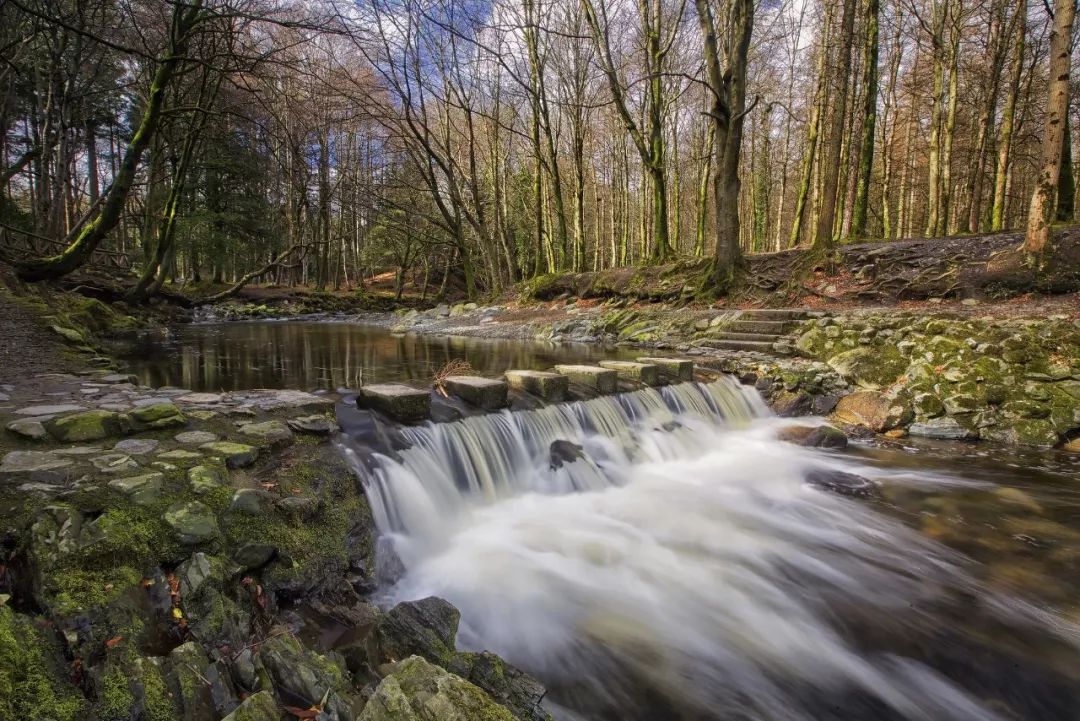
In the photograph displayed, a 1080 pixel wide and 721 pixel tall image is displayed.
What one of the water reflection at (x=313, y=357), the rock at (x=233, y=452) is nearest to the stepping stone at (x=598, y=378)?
the water reflection at (x=313, y=357)

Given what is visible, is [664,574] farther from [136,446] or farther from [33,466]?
[33,466]

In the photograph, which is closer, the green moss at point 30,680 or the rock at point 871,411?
the green moss at point 30,680

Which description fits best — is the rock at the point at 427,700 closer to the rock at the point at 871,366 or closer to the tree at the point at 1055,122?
the rock at the point at 871,366

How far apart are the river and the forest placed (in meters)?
3.09

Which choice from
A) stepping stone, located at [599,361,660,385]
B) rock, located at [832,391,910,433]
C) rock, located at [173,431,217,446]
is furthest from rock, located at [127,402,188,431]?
rock, located at [832,391,910,433]

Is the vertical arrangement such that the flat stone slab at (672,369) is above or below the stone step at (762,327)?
below

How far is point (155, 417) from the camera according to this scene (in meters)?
3.37

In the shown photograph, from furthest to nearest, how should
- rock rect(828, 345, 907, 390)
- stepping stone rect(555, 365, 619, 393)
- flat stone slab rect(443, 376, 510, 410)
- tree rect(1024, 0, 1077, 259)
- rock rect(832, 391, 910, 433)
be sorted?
tree rect(1024, 0, 1077, 259) → rock rect(828, 345, 907, 390) → rock rect(832, 391, 910, 433) → stepping stone rect(555, 365, 619, 393) → flat stone slab rect(443, 376, 510, 410)

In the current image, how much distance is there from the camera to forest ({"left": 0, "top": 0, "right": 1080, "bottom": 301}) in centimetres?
744

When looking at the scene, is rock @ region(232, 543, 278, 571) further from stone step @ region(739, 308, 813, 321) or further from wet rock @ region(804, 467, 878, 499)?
stone step @ region(739, 308, 813, 321)

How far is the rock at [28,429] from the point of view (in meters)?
2.91

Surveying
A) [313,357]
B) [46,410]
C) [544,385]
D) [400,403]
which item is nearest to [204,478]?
[46,410]

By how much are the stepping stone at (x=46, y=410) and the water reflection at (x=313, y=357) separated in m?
2.49

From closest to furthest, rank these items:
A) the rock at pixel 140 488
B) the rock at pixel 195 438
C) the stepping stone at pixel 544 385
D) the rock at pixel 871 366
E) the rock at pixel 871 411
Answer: the rock at pixel 140 488 → the rock at pixel 195 438 → the stepping stone at pixel 544 385 → the rock at pixel 871 411 → the rock at pixel 871 366
